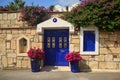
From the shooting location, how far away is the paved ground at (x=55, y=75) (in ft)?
36.6

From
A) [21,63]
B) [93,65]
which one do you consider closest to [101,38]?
[93,65]

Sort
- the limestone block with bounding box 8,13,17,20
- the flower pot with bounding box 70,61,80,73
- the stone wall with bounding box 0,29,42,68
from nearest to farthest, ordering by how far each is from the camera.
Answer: the flower pot with bounding box 70,61,80,73, the stone wall with bounding box 0,29,42,68, the limestone block with bounding box 8,13,17,20

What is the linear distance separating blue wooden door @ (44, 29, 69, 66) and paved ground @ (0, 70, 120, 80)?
129 centimetres

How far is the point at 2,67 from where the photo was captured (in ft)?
45.0

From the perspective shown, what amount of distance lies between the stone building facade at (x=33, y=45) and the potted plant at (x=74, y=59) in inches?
21.5

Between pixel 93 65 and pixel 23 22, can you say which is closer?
pixel 93 65

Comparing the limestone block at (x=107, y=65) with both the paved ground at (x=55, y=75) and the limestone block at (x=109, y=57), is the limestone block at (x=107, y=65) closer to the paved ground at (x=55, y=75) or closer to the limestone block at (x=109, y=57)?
the limestone block at (x=109, y=57)

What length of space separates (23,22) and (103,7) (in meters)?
4.82

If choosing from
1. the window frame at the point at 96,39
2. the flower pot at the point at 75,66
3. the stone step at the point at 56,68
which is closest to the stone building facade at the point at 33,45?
the window frame at the point at 96,39

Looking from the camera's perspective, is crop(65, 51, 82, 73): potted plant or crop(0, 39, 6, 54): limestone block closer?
crop(65, 51, 82, 73): potted plant

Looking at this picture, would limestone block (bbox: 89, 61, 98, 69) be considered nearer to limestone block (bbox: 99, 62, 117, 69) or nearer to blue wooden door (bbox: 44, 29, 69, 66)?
limestone block (bbox: 99, 62, 117, 69)

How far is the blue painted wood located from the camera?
13.1 metres

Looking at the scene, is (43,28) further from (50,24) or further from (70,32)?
(70,32)

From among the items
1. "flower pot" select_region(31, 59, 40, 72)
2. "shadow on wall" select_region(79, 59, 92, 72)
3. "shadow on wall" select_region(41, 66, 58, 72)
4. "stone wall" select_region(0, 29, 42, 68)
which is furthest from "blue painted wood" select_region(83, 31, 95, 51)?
"flower pot" select_region(31, 59, 40, 72)
